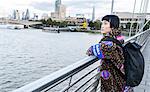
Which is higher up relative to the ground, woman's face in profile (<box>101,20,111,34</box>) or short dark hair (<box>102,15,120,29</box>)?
short dark hair (<box>102,15,120,29</box>)

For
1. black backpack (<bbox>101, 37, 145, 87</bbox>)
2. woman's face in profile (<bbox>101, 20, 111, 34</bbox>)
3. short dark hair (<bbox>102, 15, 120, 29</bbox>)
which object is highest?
short dark hair (<bbox>102, 15, 120, 29</bbox>)

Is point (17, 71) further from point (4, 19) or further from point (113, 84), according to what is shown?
point (4, 19)

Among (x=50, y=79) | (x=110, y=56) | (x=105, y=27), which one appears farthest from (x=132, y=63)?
(x=50, y=79)

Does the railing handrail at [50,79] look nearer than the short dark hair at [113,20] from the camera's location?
Yes

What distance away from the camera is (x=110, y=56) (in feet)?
6.93

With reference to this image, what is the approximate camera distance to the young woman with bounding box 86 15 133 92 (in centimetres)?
211

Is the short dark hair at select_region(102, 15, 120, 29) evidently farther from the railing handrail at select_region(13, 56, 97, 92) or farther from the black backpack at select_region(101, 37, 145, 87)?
the railing handrail at select_region(13, 56, 97, 92)

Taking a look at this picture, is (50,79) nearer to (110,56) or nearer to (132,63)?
(110,56)

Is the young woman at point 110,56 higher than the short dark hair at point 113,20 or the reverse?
the reverse

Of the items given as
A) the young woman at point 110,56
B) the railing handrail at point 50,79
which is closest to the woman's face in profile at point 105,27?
the young woman at point 110,56

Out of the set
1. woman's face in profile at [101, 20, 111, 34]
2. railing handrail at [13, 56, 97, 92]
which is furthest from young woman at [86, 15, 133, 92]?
railing handrail at [13, 56, 97, 92]

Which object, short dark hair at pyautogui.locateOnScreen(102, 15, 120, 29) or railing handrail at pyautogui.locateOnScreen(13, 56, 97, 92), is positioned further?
short dark hair at pyautogui.locateOnScreen(102, 15, 120, 29)

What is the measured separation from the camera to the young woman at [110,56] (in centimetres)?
211

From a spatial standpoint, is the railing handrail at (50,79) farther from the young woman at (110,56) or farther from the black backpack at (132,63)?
the black backpack at (132,63)
